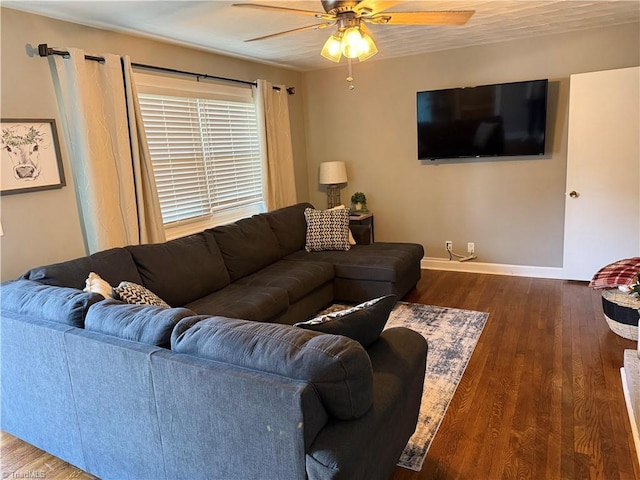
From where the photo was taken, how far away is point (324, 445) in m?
1.34

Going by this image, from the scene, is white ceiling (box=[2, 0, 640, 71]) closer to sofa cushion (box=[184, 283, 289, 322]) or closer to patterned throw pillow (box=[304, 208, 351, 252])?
patterned throw pillow (box=[304, 208, 351, 252])

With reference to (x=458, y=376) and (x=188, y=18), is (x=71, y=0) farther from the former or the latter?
(x=458, y=376)

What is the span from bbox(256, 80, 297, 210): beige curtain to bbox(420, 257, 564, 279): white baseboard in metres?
1.84

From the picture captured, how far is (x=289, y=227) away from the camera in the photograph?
4340 mm

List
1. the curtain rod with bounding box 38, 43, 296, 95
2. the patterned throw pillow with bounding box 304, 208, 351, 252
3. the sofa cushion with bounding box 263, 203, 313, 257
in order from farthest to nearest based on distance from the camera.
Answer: the patterned throw pillow with bounding box 304, 208, 351, 252 → the sofa cushion with bounding box 263, 203, 313, 257 → the curtain rod with bounding box 38, 43, 296, 95

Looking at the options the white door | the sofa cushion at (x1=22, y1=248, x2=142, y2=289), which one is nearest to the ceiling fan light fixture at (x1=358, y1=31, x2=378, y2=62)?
the sofa cushion at (x1=22, y1=248, x2=142, y2=289)

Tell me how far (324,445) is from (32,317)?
5.14 ft

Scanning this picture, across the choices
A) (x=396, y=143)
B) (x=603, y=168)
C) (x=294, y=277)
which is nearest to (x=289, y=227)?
(x=294, y=277)

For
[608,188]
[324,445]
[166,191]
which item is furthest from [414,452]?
[608,188]

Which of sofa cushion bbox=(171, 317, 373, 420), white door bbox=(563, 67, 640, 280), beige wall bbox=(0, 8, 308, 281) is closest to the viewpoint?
sofa cushion bbox=(171, 317, 373, 420)

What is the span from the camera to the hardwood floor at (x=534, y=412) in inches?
79.7

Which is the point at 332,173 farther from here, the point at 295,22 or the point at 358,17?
the point at 358,17

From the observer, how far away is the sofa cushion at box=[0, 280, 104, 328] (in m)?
1.95

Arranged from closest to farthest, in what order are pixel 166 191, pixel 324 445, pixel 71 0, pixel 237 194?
pixel 324 445 < pixel 71 0 < pixel 166 191 < pixel 237 194
